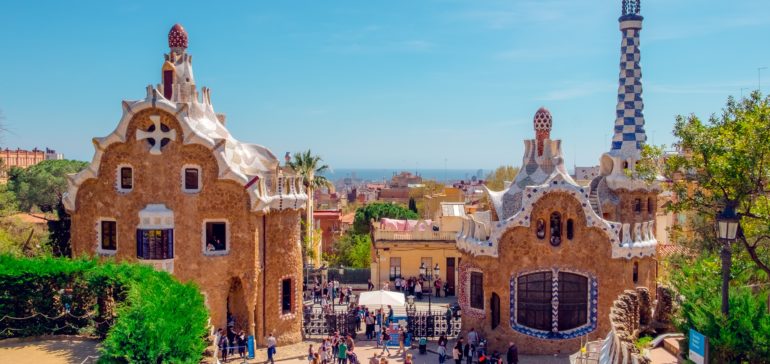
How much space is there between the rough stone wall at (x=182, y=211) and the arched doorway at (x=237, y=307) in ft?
0.40

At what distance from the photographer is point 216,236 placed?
25203 mm

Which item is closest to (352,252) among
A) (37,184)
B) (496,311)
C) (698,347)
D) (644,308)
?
(496,311)

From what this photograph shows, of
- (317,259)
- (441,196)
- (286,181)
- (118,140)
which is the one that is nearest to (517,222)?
(286,181)

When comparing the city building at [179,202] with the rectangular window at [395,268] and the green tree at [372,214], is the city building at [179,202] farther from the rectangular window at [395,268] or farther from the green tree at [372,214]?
the green tree at [372,214]

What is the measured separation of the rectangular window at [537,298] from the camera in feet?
82.9

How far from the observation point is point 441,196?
68500 millimetres

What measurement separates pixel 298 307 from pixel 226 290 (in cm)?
355

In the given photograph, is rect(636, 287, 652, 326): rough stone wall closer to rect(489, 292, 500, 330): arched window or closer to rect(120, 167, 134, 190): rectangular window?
rect(489, 292, 500, 330): arched window

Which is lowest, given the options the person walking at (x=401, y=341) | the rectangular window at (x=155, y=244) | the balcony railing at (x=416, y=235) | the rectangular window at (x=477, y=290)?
the person walking at (x=401, y=341)

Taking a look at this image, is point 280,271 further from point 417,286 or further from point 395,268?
point 395,268

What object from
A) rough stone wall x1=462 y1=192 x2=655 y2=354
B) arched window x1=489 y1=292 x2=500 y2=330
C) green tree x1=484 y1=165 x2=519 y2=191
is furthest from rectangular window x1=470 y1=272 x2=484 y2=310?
green tree x1=484 y1=165 x2=519 y2=191

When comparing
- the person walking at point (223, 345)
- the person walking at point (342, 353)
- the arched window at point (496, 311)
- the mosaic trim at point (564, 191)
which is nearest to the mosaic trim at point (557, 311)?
the arched window at point (496, 311)

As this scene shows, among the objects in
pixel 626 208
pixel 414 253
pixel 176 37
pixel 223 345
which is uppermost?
pixel 176 37

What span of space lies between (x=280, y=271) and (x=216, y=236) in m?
2.84
